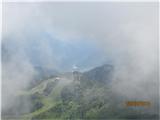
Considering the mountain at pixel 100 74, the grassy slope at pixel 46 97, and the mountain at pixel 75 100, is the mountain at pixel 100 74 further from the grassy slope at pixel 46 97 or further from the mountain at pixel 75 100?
the grassy slope at pixel 46 97

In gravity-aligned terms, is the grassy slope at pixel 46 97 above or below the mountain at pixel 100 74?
below

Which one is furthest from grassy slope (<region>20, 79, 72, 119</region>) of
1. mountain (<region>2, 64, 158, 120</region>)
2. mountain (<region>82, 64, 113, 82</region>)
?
mountain (<region>82, 64, 113, 82</region>)

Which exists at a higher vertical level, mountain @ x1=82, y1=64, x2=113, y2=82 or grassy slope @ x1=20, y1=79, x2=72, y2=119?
mountain @ x1=82, y1=64, x2=113, y2=82

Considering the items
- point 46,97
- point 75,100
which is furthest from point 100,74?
point 46,97

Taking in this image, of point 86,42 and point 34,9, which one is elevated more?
point 34,9

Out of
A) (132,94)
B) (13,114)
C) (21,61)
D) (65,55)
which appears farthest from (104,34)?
(13,114)

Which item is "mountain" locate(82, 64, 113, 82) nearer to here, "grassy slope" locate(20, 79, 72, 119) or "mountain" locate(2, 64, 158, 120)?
"mountain" locate(2, 64, 158, 120)

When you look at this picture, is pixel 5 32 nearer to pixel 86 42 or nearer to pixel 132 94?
pixel 86 42

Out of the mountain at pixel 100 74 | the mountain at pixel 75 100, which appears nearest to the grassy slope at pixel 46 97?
the mountain at pixel 75 100
